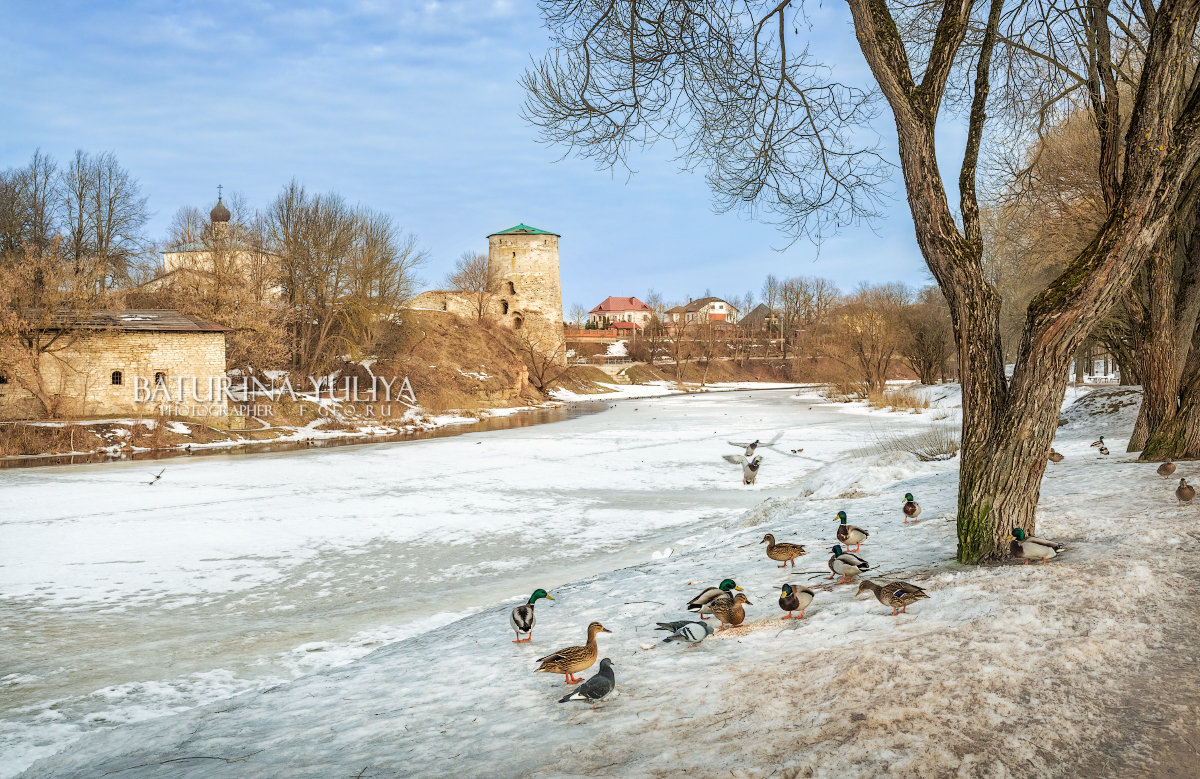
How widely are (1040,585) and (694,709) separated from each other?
2.48 m

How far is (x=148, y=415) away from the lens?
27859 mm

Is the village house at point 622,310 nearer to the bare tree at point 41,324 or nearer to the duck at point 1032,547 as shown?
the bare tree at point 41,324

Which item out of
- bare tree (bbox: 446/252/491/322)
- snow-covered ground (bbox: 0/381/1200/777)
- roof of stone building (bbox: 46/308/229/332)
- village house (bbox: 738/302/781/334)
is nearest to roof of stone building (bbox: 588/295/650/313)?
village house (bbox: 738/302/781/334)

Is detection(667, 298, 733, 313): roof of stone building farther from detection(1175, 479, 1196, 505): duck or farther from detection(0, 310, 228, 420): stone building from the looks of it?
detection(1175, 479, 1196, 505): duck

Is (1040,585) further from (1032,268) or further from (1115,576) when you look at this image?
(1032,268)

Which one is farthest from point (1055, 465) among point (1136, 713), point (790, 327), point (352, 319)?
point (790, 327)

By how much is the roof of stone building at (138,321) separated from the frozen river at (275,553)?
30.3ft

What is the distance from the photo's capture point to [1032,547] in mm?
5215

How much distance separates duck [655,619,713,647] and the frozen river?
3.04 meters

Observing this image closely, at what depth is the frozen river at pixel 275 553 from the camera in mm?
6496

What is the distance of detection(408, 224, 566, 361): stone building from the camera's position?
201 feet

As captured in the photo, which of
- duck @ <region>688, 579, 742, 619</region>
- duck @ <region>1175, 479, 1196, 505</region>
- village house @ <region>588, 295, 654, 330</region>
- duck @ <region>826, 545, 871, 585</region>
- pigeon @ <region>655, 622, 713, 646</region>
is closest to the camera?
pigeon @ <region>655, 622, 713, 646</region>

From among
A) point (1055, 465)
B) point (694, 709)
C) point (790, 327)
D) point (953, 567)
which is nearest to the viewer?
point (694, 709)

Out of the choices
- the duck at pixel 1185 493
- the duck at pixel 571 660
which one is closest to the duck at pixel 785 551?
the duck at pixel 571 660
